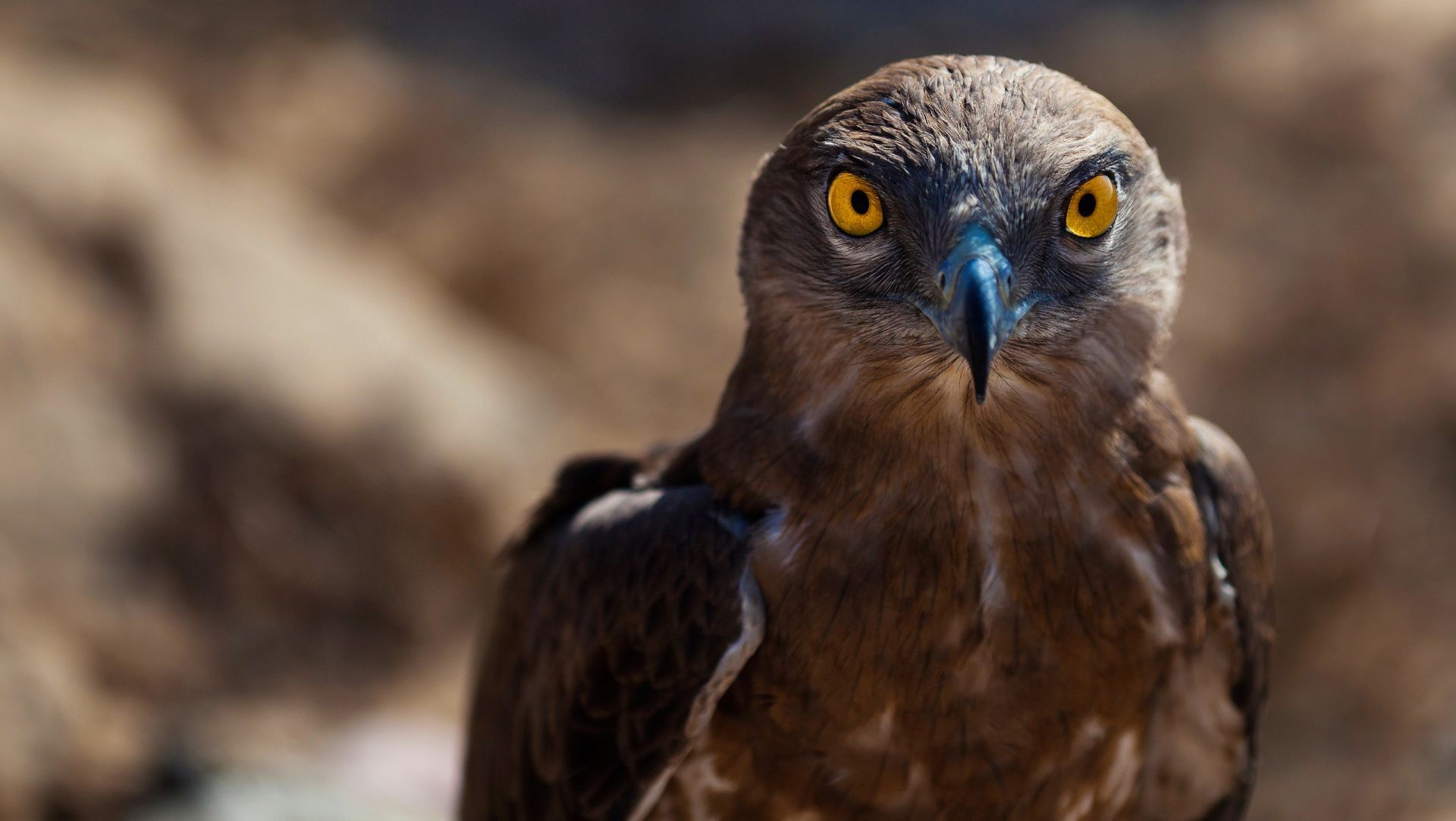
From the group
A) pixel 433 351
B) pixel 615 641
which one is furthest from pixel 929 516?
pixel 433 351

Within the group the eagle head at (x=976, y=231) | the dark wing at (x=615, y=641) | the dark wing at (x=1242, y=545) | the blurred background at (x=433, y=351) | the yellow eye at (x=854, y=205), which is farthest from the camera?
the blurred background at (x=433, y=351)

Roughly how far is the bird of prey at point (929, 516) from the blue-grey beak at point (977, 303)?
0.01 meters

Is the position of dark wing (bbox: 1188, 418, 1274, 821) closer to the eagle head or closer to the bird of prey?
the bird of prey

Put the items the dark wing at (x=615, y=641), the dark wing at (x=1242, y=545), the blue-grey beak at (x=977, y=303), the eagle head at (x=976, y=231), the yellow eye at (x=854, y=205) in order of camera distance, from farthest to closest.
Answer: the dark wing at (x=1242, y=545)
the dark wing at (x=615, y=641)
the yellow eye at (x=854, y=205)
the eagle head at (x=976, y=231)
the blue-grey beak at (x=977, y=303)

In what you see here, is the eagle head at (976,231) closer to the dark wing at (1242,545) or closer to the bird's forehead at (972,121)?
the bird's forehead at (972,121)

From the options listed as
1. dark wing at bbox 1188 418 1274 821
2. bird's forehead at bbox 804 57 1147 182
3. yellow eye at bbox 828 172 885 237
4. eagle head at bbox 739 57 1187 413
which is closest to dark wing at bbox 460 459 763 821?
eagle head at bbox 739 57 1187 413

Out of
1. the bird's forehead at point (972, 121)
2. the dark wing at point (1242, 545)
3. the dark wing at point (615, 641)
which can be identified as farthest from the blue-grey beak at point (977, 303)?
the dark wing at point (1242, 545)

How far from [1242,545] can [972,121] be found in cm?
125

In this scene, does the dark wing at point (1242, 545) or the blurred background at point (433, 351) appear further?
the blurred background at point (433, 351)

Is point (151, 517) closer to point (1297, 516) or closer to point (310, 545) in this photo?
point (310, 545)

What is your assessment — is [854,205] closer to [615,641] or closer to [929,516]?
[929,516]

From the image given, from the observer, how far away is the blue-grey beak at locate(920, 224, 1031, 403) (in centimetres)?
233

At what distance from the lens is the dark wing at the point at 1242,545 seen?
3.10m

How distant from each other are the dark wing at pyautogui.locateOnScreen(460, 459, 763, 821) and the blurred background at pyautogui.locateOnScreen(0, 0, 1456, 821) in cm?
266
